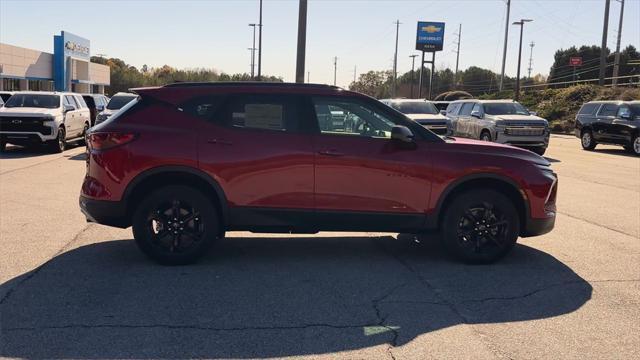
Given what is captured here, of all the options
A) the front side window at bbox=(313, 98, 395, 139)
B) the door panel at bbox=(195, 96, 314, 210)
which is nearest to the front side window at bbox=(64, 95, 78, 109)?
the door panel at bbox=(195, 96, 314, 210)

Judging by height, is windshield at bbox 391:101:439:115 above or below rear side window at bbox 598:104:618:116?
below

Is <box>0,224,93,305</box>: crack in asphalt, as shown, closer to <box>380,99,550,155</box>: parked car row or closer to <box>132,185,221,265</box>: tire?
<box>132,185,221,265</box>: tire

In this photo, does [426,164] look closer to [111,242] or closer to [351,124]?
[351,124]

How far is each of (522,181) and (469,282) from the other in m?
1.29

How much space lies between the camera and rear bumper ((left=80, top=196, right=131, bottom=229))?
6.08 meters

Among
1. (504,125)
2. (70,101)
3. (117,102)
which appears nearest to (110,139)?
(117,102)

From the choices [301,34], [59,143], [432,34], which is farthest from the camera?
[432,34]

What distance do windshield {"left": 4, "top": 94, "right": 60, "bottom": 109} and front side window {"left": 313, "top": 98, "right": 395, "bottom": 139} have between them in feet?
49.0

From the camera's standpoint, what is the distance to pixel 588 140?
23297 millimetres

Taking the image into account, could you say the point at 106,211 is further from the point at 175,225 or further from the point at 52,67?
the point at 52,67

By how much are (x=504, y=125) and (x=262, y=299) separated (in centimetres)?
1614

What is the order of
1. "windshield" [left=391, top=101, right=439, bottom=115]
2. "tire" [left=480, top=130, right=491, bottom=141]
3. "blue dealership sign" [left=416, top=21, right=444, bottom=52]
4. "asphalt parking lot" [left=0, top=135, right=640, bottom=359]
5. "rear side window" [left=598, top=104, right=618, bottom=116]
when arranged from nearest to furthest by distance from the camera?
1. "asphalt parking lot" [left=0, top=135, right=640, bottom=359]
2. "tire" [left=480, top=130, right=491, bottom=141]
3. "windshield" [left=391, top=101, right=439, bottom=115]
4. "rear side window" [left=598, top=104, right=618, bottom=116]
5. "blue dealership sign" [left=416, top=21, right=444, bottom=52]

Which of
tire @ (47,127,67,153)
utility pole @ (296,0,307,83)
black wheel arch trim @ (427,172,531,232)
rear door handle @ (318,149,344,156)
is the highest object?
utility pole @ (296,0,307,83)

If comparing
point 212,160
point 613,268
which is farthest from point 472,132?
point 212,160
